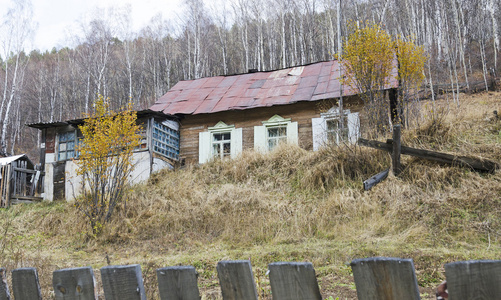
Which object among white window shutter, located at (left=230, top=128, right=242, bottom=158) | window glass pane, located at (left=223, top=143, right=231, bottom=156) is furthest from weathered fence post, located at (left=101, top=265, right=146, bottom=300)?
window glass pane, located at (left=223, top=143, right=231, bottom=156)

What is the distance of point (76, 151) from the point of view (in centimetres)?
1788

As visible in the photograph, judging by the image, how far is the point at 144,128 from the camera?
17.1m

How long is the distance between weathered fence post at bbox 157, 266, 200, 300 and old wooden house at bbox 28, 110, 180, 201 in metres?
14.5

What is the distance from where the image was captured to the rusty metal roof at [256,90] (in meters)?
17.4

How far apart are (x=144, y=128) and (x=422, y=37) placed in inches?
1018

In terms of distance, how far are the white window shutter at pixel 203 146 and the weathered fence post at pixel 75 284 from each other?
15.9 meters

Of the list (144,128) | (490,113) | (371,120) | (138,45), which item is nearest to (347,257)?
(371,120)

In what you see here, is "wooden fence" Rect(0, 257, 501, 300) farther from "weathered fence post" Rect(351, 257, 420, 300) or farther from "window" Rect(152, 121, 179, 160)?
"window" Rect(152, 121, 179, 160)

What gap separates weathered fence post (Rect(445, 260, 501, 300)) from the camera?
138 cm

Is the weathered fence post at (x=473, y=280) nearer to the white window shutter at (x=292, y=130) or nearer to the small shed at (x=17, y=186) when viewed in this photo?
the white window shutter at (x=292, y=130)

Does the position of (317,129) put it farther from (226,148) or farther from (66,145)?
(66,145)

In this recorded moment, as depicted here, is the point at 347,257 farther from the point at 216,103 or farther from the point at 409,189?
the point at 216,103

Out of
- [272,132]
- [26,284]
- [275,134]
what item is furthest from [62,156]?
[26,284]

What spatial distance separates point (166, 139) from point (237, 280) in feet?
54.4
